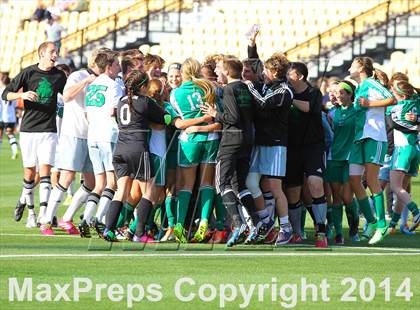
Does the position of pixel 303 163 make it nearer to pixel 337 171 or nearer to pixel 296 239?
pixel 337 171

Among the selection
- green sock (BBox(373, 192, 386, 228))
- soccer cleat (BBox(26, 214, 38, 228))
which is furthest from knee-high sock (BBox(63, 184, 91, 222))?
green sock (BBox(373, 192, 386, 228))

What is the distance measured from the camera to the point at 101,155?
15586 millimetres

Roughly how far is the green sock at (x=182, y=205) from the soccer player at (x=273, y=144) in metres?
0.79

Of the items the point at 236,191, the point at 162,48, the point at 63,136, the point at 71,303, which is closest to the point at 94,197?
the point at 63,136

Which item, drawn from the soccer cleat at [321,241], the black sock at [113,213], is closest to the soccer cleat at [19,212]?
the black sock at [113,213]

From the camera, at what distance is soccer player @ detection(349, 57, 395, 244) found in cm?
1522

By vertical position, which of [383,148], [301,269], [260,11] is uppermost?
[260,11]

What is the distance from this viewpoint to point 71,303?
33.2ft

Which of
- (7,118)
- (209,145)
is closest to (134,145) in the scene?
(209,145)

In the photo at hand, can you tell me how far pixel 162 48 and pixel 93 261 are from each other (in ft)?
86.7

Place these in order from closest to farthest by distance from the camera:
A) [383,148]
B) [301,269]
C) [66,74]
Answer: [301,269] → [383,148] → [66,74]

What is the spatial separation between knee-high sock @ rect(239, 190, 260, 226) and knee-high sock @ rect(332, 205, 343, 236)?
1.31 m

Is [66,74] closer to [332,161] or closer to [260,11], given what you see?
[332,161]

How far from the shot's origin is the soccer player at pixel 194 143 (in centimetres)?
1473
